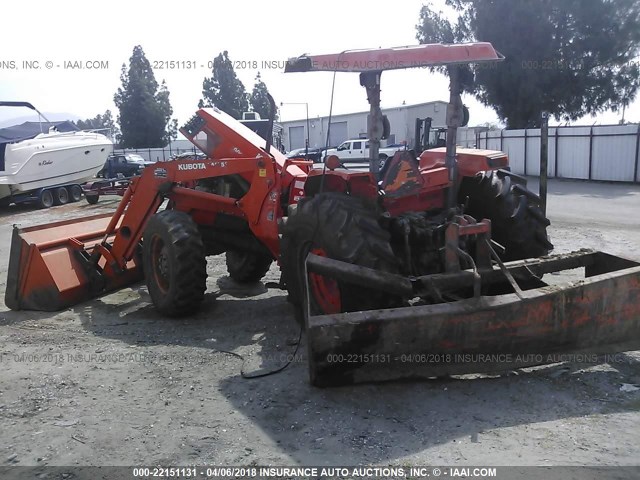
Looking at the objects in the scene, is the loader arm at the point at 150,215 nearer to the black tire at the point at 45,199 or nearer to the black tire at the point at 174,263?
the black tire at the point at 174,263

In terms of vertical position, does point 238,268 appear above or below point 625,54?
Answer: below

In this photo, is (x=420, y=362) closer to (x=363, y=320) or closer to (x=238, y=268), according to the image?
(x=363, y=320)

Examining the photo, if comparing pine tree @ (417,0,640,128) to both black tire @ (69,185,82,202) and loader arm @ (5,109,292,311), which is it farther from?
loader arm @ (5,109,292,311)

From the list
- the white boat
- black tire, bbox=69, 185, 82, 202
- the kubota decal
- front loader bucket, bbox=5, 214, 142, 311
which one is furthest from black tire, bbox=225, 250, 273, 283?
black tire, bbox=69, 185, 82, 202

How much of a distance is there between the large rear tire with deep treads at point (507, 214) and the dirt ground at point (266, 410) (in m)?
1.41

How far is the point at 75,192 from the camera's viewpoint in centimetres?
2033

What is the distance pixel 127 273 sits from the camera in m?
7.18

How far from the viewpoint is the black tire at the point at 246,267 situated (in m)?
7.24

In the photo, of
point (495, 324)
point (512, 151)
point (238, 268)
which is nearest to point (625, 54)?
point (512, 151)

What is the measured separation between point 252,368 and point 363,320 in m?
1.21

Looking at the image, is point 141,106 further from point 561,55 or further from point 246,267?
point 246,267

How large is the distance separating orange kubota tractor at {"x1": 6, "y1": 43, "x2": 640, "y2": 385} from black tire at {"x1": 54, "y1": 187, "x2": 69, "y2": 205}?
13670 millimetres

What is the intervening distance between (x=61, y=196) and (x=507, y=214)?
17.9 meters

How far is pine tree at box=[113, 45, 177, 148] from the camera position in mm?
42125
